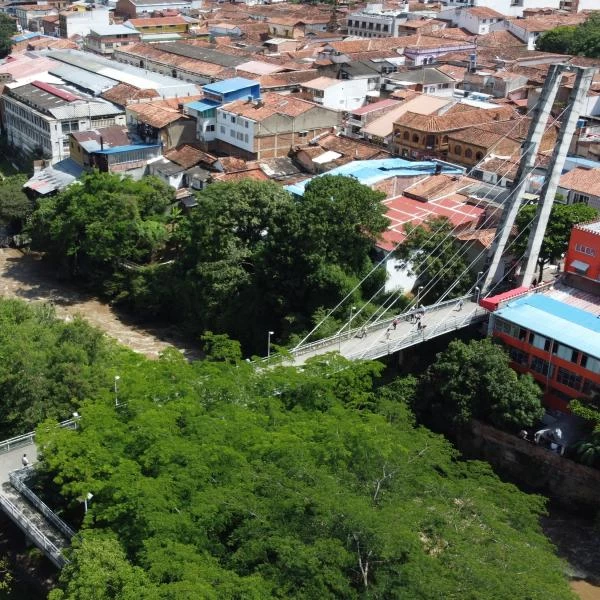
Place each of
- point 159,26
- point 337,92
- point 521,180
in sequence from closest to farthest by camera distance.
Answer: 1. point 521,180
2. point 337,92
3. point 159,26

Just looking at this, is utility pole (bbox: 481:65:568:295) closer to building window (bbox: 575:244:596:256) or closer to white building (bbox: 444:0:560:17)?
building window (bbox: 575:244:596:256)

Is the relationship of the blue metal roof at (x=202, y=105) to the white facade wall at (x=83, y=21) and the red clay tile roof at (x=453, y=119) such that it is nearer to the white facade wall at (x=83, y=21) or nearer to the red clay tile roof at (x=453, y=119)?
the red clay tile roof at (x=453, y=119)

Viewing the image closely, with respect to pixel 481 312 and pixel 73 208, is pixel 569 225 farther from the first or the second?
pixel 73 208

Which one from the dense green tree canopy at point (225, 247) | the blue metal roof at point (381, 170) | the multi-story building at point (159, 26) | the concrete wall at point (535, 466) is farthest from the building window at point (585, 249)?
the multi-story building at point (159, 26)

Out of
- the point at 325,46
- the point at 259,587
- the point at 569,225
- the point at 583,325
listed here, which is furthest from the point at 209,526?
the point at 325,46

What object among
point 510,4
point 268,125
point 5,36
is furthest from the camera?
point 510,4

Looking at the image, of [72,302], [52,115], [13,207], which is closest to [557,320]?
[72,302]

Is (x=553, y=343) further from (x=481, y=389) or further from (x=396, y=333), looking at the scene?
(x=396, y=333)
